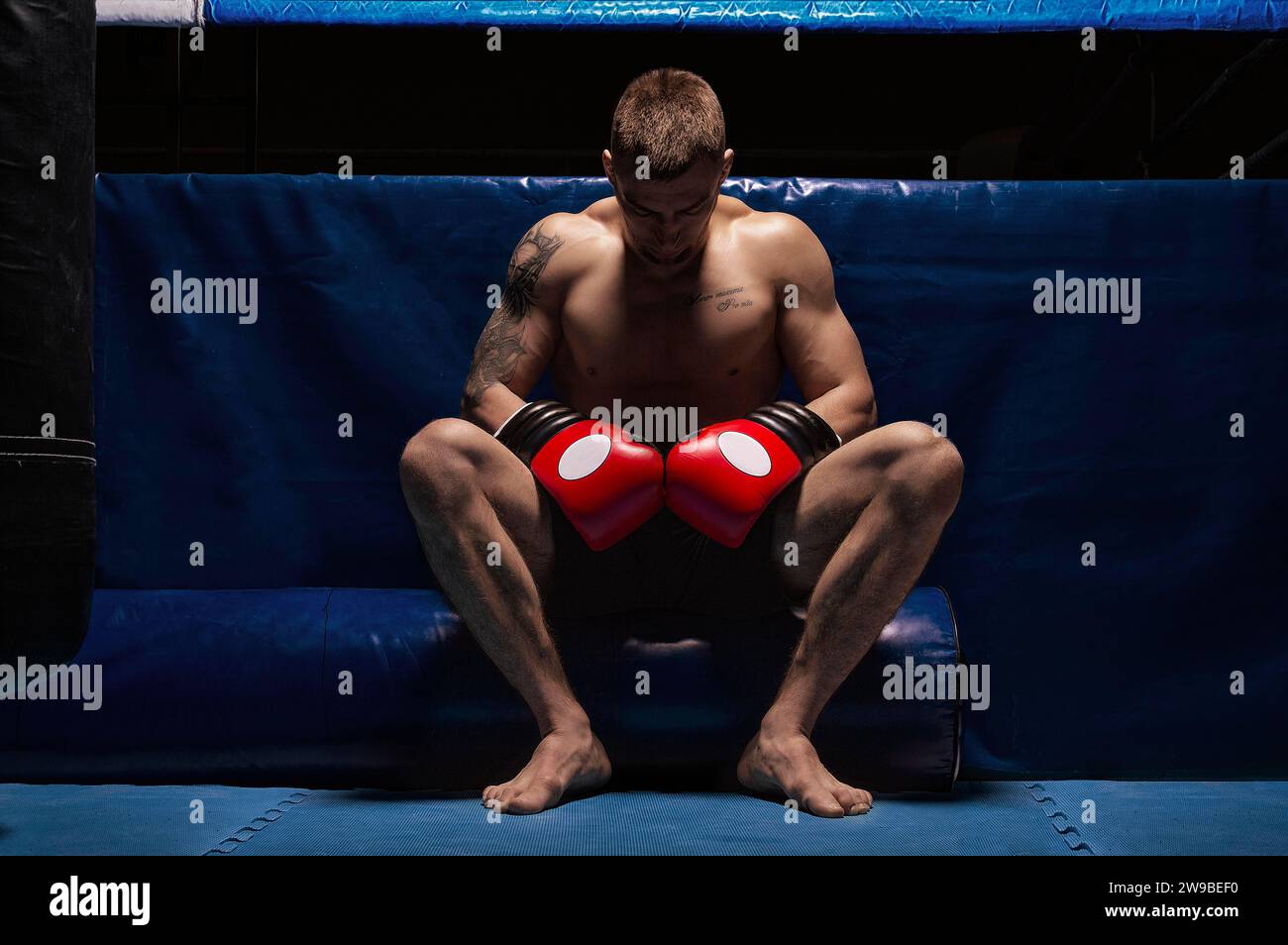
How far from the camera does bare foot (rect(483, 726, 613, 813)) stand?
1.83 metres

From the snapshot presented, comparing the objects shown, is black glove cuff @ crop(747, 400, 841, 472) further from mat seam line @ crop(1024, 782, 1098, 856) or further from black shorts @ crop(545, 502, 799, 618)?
mat seam line @ crop(1024, 782, 1098, 856)

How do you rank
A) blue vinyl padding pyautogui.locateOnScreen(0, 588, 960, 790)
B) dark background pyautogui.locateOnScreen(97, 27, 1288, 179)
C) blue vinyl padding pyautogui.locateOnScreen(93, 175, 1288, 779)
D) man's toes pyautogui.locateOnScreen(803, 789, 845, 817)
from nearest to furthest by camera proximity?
man's toes pyautogui.locateOnScreen(803, 789, 845, 817) < blue vinyl padding pyautogui.locateOnScreen(0, 588, 960, 790) < blue vinyl padding pyautogui.locateOnScreen(93, 175, 1288, 779) < dark background pyautogui.locateOnScreen(97, 27, 1288, 179)

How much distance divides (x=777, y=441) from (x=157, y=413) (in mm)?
1405

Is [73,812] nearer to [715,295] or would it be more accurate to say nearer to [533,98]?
[715,295]

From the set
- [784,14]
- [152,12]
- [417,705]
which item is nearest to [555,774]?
[417,705]

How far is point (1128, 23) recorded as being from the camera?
2555 mm

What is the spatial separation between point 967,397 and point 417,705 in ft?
4.29

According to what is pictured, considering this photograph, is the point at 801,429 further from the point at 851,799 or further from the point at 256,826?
the point at 256,826

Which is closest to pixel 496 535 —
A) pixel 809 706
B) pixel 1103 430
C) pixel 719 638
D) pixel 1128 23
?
pixel 719 638

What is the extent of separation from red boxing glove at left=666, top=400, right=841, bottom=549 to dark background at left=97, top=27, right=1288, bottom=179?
567 centimetres

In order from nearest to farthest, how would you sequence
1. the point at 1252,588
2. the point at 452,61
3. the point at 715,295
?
the point at 715,295 < the point at 1252,588 < the point at 452,61

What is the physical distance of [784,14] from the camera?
2572mm

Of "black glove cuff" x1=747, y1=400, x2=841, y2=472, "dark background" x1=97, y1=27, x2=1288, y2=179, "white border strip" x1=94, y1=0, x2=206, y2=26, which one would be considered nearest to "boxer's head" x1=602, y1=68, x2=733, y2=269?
"black glove cuff" x1=747, y1=400, x2=841, y2=472

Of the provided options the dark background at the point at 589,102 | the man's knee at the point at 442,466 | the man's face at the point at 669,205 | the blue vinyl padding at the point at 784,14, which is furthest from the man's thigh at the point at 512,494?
the dark background at the point at 589,102
